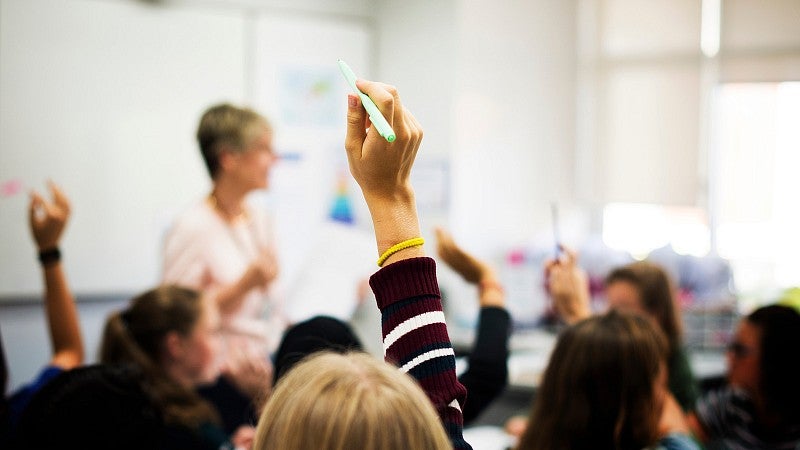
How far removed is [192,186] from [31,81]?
33.8 inches

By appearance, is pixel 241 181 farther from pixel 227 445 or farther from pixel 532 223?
pixel 532 223

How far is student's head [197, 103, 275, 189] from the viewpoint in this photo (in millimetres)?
2652

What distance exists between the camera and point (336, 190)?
15.8ft

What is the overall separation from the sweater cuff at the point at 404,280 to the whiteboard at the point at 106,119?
10.6 ft

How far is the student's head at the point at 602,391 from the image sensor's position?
1.73 metres

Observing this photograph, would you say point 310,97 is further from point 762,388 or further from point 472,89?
point 762,388

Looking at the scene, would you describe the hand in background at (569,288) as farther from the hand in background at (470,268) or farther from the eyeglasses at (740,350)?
the eyeglasses at (740,350)

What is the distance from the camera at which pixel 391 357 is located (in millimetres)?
973

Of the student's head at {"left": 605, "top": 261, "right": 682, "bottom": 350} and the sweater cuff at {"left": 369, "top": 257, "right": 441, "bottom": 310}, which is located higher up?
the sweater cuff at {"left": 369, "top": 257, "right": 441, "bottom": 310}

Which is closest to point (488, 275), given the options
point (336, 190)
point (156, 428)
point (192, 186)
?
point (156, 428)

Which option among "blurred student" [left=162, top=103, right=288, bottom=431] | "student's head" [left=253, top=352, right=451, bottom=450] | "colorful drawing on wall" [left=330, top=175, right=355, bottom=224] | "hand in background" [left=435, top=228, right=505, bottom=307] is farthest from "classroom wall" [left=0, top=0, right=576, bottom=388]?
"student's head" [left=253, top=352, right=451, bottom=450]

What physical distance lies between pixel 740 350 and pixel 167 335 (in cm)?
160

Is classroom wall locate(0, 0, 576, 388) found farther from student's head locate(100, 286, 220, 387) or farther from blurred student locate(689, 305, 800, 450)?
blurred student locate(689, 305, 800, 450)

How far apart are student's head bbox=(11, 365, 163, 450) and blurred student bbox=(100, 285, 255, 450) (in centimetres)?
50
